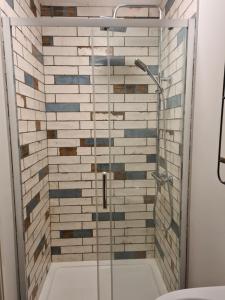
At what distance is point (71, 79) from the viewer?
204cm

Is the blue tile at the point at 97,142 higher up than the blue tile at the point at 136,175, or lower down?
higher up

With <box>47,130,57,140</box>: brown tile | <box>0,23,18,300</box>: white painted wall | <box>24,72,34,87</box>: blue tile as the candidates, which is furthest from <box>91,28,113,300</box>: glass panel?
<box>0,23,18,300</box>: white painted wall

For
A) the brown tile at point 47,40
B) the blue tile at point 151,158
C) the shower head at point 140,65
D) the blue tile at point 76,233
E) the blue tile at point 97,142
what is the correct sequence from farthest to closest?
the blue tile at point 76,233 < the brown tile at point 47,40 < the blue tile at point 97,142 < the blue tile at point 151,158 < the shower head at point 140,65

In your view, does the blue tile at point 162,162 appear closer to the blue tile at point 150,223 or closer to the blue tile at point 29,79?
the blue tile at point 150,223

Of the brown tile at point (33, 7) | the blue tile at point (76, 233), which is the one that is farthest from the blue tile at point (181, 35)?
the blue tile at point (76, 233)

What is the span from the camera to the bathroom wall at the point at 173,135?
58.0 inches

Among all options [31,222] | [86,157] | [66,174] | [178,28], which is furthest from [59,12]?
[31,222]

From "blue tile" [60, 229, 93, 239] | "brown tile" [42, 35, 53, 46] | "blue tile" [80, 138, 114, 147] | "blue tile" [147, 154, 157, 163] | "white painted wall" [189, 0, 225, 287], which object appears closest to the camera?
"white painted wall" [189, 0, 225, 287]

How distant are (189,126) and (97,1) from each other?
1.35m

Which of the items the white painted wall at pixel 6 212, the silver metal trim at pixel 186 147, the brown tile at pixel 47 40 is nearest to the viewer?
the white painted wall at pixel 6 212

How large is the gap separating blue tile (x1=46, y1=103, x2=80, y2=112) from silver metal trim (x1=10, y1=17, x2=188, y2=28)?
Result: 0.82 metres

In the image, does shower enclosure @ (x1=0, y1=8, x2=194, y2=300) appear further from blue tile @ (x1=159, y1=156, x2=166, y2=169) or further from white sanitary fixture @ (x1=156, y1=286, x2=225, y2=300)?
white sanitary fixture @ (x1=156, y1=286, x2=225, y2=300)

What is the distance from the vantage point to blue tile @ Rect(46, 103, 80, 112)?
206 centimetres

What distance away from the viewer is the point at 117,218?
1.80 meters
